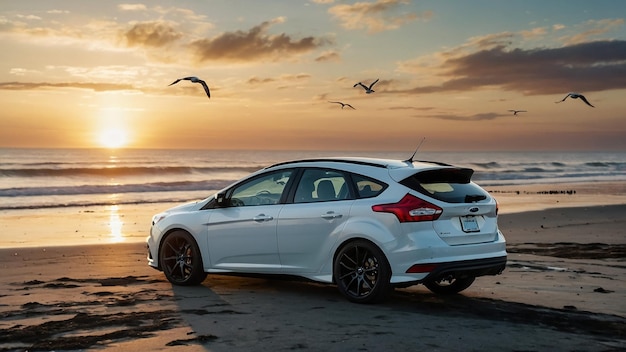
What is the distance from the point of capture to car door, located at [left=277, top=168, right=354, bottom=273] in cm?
874

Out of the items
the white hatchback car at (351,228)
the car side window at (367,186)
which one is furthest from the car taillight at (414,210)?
the car side window at (367,186)

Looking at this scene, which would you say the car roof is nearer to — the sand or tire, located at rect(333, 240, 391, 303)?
tire, located at rect(333, 240, 391, 303)

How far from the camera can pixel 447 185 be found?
8594mm

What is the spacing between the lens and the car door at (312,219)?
28.7ft

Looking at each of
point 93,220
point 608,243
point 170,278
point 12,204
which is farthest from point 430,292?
point 12,204

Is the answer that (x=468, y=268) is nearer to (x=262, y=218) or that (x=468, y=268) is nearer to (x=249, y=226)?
(x=262, y=218)

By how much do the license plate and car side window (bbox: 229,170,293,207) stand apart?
84.8 inches

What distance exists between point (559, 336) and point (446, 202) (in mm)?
1947

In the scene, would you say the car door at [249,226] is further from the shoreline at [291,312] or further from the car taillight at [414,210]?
the car taillight at [414,210]

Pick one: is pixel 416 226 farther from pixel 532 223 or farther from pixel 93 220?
pixel 93 220

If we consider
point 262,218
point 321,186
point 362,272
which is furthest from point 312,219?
point 362,272

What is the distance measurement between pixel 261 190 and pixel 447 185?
2294mm

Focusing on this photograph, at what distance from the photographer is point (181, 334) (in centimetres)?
697

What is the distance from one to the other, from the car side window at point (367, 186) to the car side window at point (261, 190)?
1.00 m
